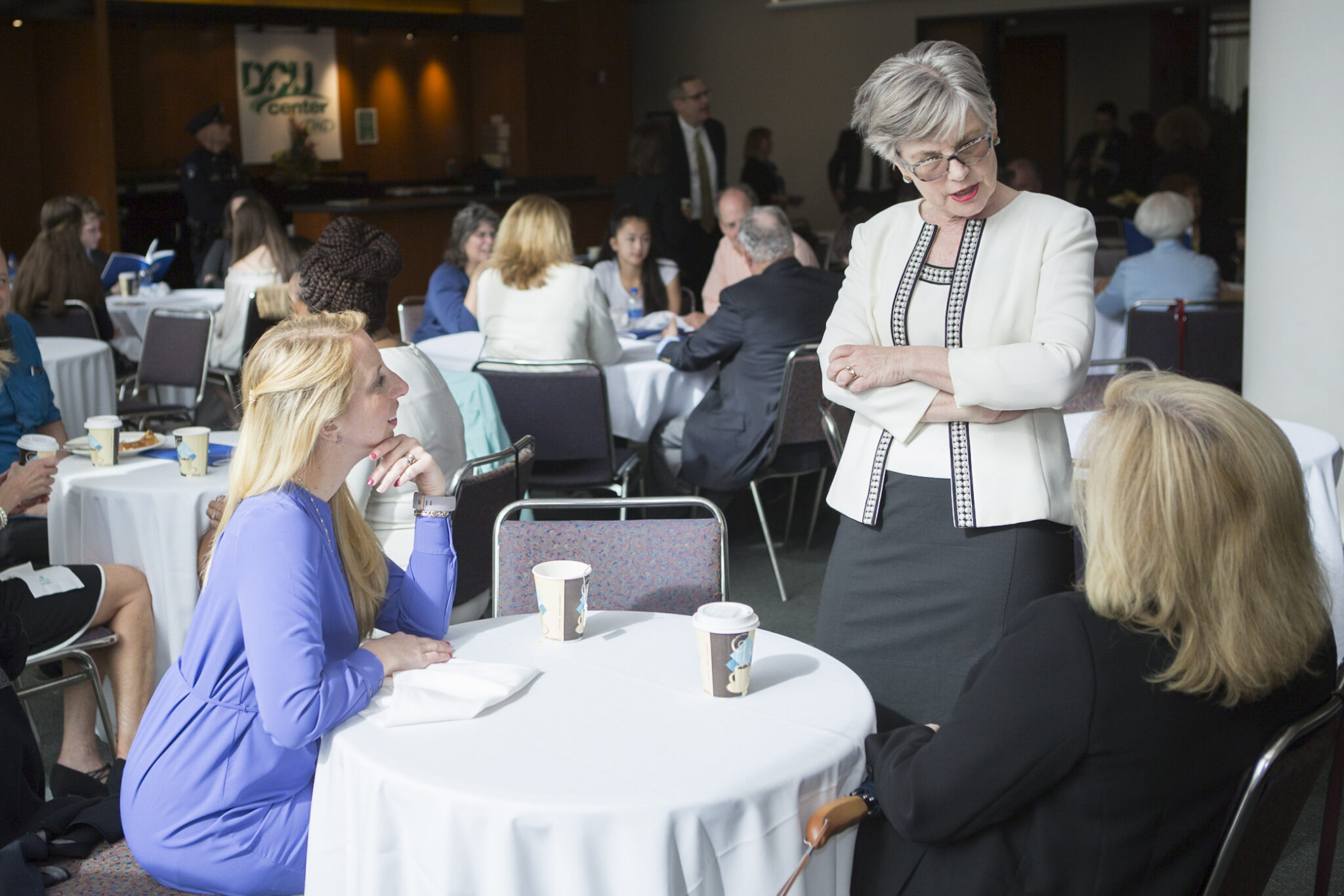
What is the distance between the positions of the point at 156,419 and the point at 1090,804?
4.90 meters

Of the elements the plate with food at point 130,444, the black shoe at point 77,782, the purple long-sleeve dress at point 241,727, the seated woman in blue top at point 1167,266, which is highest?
the seated woman in blue top at point 1167,266

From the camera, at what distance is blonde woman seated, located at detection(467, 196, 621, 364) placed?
4.45 metres

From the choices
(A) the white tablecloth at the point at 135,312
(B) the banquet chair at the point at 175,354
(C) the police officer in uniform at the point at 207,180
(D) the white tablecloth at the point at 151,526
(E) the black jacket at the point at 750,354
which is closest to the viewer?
(D) the white tablecloth at the point at 151,526

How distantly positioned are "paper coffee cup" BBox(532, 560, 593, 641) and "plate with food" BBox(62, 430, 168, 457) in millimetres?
1846

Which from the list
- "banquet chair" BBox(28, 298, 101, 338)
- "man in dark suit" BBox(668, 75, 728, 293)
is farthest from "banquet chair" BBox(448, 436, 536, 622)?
"man in dark suit" BBox(668, 75, 728, 293)

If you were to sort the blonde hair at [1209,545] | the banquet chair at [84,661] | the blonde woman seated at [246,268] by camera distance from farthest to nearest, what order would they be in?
the blonde woman seated at [246,268], the banquet chair at [84,661], the blonde hair at [1209,545]

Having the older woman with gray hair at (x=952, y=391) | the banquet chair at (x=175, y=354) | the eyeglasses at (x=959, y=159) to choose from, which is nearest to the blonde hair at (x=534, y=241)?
the banquet chair at (x=175, y=354)

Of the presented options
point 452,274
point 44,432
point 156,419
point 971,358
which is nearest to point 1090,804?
point 971,358

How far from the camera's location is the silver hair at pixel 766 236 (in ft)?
14.0

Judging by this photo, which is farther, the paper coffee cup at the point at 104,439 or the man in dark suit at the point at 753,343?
the man in dark suit at the point at 753,343

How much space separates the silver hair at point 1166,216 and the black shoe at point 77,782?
4.52 meters

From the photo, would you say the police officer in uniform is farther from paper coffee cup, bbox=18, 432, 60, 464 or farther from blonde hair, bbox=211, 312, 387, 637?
blonde hair, bbox=211, 312, 387, 637

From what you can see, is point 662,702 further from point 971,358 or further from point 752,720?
point 971,358

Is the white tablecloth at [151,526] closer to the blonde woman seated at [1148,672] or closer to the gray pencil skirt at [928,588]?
the gray pencil skirt at [928,588]
